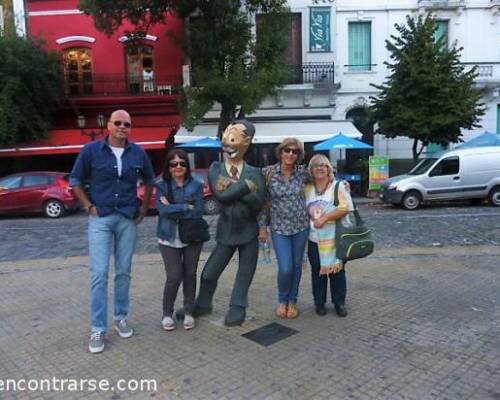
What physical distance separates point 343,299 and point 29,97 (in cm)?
1688

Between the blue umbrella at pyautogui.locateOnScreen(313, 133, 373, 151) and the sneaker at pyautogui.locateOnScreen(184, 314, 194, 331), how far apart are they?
13.1m

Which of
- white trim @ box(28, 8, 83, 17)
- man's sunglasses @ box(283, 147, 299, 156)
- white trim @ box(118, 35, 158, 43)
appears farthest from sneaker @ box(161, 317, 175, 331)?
white trim @ box(28, 8, 83, 17)

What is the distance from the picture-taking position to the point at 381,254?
7559mm

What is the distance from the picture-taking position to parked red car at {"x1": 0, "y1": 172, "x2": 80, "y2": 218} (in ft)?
48.7

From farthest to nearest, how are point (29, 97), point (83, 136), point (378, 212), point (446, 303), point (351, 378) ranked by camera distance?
point (83, 136) < point (29, 97) < point (378, 212) < point (446, 303) < point (351, 378)

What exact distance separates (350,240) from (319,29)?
18316mm

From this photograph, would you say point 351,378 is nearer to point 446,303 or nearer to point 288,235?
point 288,235

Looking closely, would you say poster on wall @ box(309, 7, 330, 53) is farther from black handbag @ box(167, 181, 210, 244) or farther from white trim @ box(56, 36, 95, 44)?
black handbag @ box(167, 181, 210, 244)

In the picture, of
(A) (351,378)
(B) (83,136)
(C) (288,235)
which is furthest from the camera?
(B) (83,136)

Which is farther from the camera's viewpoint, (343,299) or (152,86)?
(152,86)

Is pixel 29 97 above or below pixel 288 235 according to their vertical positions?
above

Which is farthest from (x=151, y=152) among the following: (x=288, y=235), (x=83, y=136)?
(x=288, y=235)

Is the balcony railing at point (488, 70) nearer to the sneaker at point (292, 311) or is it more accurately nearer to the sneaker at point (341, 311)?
the sneaker at point (341, 311)

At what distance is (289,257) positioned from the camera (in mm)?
4629
